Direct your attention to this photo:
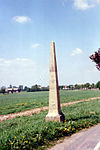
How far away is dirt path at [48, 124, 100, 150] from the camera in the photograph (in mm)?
6317

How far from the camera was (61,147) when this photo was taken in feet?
21.1

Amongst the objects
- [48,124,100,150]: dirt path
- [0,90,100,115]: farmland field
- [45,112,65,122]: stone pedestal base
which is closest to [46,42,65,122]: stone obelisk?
[45,112,65,122]: stone pedestal base

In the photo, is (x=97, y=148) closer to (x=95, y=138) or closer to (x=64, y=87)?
(x=95, y=138)

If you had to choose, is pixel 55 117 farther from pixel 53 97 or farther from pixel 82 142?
pixel 82 142

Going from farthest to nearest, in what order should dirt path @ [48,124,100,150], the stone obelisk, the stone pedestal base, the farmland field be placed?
the farmland field → the stone obelisk → the stone pedestal base → dirt path @ [48,124,100,150]

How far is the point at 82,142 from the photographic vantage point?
6.93 meters

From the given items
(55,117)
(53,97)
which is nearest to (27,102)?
(53,97)

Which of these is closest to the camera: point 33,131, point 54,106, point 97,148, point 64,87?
point 97,148

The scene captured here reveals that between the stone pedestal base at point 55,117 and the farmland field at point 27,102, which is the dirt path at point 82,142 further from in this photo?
the farmland field at point 27,102

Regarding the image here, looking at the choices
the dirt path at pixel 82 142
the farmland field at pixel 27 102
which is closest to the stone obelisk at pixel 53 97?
the dirt path at pixel 82 142

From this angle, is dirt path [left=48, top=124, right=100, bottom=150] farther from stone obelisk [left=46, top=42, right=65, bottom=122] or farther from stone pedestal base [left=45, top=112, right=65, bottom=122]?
stone obelisk [left=46, top=42, right=65, bottom=122]

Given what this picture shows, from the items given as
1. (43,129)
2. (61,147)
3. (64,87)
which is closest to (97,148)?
(61,147)

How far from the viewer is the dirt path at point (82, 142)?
249 inches

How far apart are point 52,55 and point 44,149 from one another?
5380 mm
